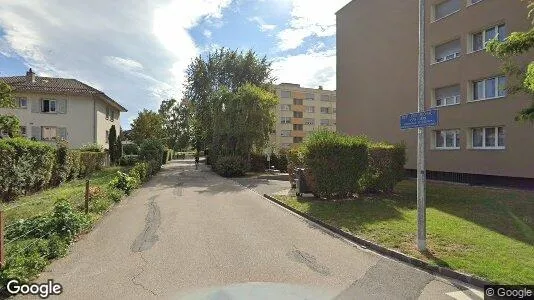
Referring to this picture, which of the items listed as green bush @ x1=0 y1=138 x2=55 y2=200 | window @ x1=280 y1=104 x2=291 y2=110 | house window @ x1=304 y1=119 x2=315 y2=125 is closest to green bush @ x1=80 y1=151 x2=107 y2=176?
green bush @ x1=0 y1=138 x2=55 y2=200

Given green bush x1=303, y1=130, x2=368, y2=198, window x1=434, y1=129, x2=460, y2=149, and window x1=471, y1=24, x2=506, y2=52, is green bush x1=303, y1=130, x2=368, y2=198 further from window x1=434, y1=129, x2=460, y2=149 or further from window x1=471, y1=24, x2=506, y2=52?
window x1=471, y1=24, x2=506, y2=52

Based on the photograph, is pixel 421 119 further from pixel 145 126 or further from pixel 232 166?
pixel 145 126

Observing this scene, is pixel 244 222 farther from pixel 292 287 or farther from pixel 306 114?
pixel 306 114

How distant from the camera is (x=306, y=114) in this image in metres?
68.6

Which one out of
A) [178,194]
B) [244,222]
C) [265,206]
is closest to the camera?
[244,222]

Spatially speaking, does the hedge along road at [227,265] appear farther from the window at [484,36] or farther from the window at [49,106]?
the window at [49,106]

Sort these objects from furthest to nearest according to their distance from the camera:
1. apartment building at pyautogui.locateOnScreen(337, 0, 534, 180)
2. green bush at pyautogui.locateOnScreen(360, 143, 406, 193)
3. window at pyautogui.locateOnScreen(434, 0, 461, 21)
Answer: window at pyautogui.locateOnScreen(434, 0, 461, 21)
apartment building at pyautogui.locateOnScreen(337, 0, 534, 180)
green bush at pyautogui.locateOnScreen(360, 143, 406, 193)

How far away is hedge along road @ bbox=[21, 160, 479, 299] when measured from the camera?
17.1ft

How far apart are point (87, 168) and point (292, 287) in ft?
75.7

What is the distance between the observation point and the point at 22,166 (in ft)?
47.0

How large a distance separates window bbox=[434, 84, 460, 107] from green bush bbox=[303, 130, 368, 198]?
441 inches

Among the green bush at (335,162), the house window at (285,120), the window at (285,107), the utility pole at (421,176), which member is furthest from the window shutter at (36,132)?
the window at (285,107)

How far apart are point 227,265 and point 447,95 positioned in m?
20.8

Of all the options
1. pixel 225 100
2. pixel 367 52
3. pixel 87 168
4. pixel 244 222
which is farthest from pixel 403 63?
pixel 87 168
